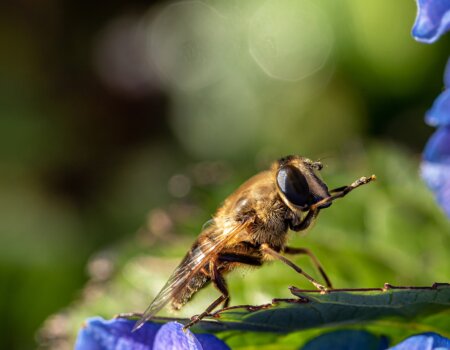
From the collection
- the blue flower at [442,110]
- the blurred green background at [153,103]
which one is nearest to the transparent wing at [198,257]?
the blue flower at [442,110]

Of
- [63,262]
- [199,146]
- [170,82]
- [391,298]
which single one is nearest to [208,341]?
[391,298]

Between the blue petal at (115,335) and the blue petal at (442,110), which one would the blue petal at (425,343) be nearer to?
the blue petal at (115,335)

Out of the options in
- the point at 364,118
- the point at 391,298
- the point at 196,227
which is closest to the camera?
the point at 391,298

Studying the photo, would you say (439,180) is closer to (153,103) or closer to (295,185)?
(295,185)

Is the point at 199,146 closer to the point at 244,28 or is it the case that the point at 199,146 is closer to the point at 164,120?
the point at 164,120

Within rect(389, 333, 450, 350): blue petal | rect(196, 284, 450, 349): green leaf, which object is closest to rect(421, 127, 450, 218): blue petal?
rect(196, 284, 450, 349): green leaf
